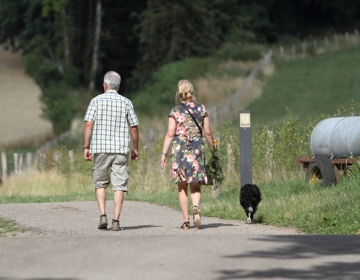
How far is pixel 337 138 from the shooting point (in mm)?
19594

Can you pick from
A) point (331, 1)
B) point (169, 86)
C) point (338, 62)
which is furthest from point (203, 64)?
point (331, 1)

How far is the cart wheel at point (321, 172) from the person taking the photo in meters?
18.8

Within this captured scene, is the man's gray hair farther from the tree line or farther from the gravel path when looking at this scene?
the tree line

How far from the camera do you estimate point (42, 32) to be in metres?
80.8

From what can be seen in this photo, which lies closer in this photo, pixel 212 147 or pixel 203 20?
pixel 212 147

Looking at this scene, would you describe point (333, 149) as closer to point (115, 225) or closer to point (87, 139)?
point (115, 225)

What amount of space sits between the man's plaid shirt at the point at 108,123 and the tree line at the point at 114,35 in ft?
172

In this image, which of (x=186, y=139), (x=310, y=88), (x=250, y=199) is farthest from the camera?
(x=310, y=88)

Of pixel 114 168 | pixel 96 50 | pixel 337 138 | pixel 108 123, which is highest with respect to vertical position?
pixel 96 50

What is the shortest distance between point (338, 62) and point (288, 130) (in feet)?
143

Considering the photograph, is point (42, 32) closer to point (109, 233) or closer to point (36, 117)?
point (36, 117)

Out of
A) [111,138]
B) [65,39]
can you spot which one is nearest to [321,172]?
[111,138]

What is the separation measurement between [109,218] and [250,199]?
2.71 metres

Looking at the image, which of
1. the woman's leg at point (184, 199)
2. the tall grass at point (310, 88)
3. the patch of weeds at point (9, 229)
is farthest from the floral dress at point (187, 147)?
the tall grass at point (310, 88)
